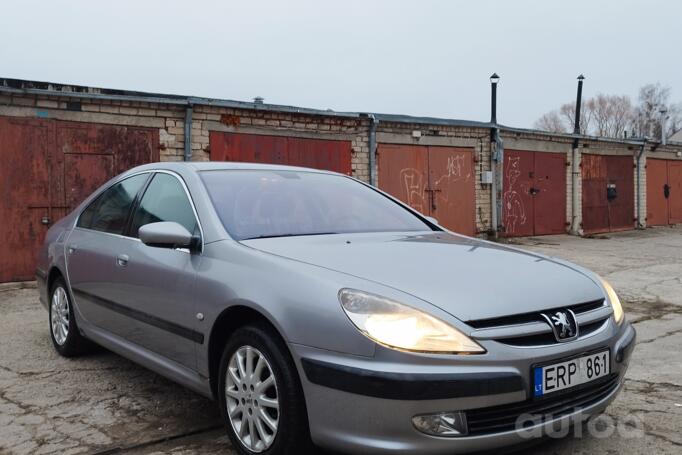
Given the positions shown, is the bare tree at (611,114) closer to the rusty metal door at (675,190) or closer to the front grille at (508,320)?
the rusty metal door at (675,190)

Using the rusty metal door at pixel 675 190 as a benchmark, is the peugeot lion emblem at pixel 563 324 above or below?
below

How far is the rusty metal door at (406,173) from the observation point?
1298 centimetres

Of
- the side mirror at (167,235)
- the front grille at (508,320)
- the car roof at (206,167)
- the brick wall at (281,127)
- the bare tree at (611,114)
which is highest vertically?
the bare tree at (611,114)

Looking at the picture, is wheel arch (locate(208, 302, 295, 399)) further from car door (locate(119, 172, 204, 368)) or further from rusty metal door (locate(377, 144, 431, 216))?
rusty metal door (locate(377, 144, 431, 216))

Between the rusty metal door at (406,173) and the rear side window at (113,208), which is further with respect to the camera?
the rusty metal door at (406,173)

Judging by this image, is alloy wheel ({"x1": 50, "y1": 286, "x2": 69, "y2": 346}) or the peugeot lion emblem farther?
alloy wheel ({"x1": 50, "y1": 286, "x2": 69, "y2": 346})

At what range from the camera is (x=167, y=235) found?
306 cm

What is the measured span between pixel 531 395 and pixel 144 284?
2.09m

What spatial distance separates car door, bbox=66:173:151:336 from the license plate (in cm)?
235

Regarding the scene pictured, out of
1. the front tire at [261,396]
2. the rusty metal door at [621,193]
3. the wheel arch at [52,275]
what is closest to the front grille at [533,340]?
the front tire at [261,396]

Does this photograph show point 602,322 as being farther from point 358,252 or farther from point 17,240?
point 17,240

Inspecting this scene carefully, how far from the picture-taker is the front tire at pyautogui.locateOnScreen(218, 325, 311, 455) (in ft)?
8.07

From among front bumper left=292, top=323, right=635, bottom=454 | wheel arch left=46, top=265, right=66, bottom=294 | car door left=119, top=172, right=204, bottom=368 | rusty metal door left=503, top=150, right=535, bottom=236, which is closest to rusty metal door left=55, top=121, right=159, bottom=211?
wheel arch left=46, top=265, right=66, bottom=294

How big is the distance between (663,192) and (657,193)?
1.17 ft
